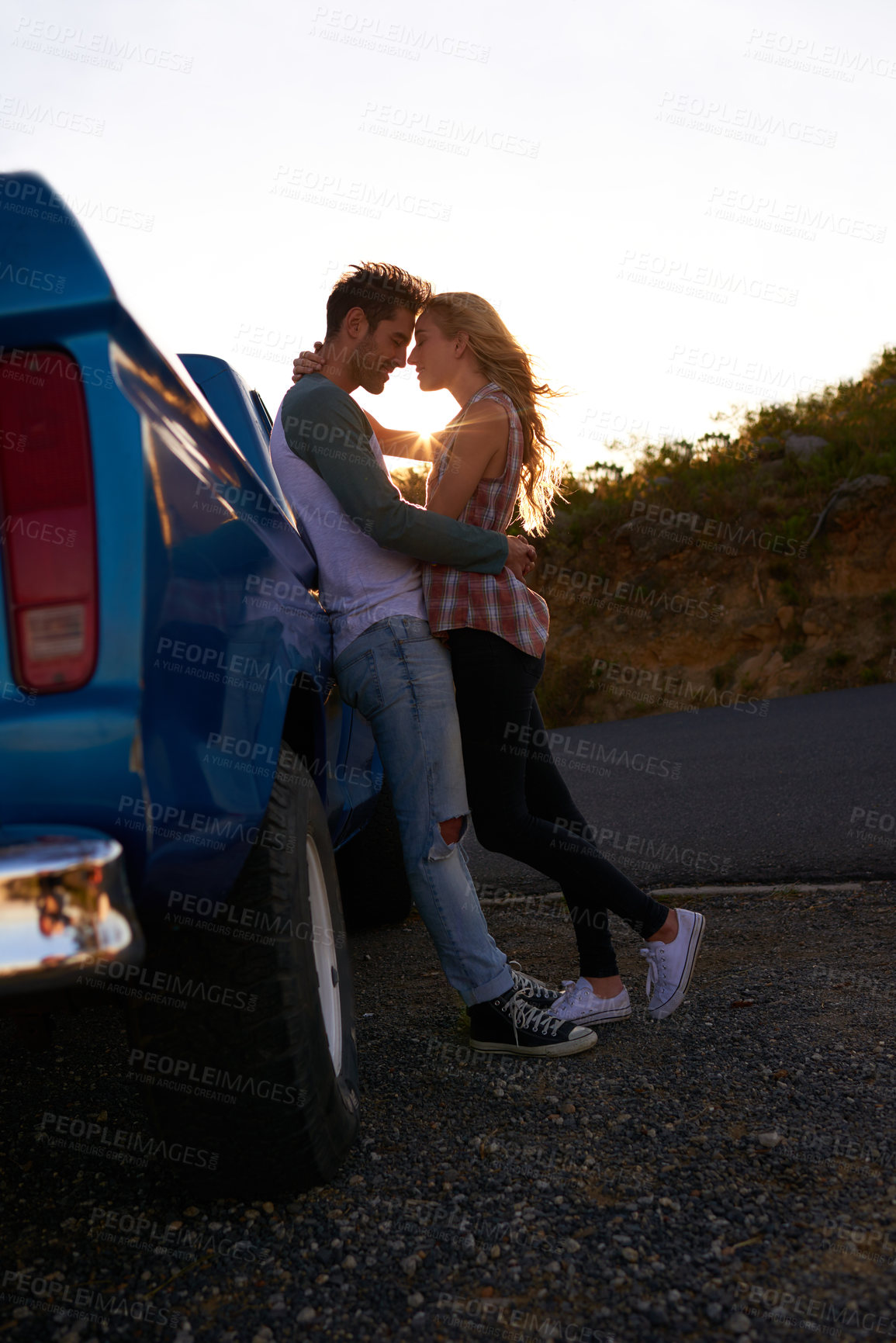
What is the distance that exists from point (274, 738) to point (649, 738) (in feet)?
30.2

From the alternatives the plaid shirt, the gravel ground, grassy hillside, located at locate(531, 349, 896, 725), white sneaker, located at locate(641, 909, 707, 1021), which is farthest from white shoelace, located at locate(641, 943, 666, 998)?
grassy hillside, located at locate(531, 349, 896, 725)

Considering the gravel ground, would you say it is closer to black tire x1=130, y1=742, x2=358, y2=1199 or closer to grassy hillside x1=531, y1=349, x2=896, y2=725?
black tire x1=130, y1=742, x2=358, y2=1199

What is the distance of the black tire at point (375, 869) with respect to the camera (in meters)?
4.07

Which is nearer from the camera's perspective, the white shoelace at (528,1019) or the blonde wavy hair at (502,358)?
the white shoelace at (528,1019)

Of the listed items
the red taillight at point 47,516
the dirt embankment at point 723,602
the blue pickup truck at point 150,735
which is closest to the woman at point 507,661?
the blue pickup truck at point 150,735

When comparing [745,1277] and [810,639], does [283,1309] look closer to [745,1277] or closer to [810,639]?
[745,1277]

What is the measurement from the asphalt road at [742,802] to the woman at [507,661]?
1.76m

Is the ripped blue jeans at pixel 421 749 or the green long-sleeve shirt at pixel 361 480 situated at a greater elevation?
the green long-sleeve shirt at pixel 361 480

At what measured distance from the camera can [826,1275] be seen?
155cm

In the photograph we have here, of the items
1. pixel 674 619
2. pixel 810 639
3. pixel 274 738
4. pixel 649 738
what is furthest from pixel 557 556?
pixel 274 738

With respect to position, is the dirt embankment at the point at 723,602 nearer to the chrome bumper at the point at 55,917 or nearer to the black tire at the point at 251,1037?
the black tire at the point at 251,1037

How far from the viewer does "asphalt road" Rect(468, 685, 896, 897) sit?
4.63 meters

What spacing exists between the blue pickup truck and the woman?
70 centimetres

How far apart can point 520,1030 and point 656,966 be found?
44 cm
